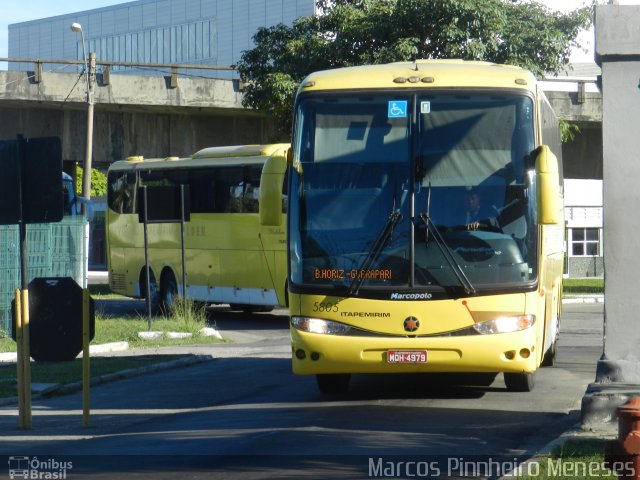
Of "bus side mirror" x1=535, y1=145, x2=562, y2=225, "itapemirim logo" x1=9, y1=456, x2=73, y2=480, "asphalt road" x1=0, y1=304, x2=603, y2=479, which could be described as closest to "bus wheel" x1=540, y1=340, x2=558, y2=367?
"asphalt road" x1=0, y1=304, x2=603, y2=479

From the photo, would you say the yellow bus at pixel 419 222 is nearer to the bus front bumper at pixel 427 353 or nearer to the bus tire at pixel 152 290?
the bus front bumper at pixel 427 353

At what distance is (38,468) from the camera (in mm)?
9234

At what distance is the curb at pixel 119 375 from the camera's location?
14602 millimetres

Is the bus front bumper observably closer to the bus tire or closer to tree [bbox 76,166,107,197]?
the bus tire

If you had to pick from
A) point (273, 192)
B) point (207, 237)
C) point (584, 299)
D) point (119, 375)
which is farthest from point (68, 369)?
point (584, 299)

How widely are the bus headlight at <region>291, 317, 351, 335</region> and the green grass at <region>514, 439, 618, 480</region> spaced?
3.66 m

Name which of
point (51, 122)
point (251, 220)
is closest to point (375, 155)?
point (251, 220)

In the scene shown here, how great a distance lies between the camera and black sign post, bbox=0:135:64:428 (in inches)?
465

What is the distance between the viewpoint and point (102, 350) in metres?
20.5

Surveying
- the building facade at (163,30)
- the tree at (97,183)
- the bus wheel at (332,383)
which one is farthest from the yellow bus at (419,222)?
the building facade at (163,30)

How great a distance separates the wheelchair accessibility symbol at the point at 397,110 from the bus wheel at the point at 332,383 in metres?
2.98

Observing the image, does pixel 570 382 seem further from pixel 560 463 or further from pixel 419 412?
pixel 560 463

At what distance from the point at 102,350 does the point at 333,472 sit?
1230cm

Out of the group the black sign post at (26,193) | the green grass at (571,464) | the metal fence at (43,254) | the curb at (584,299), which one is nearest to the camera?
the green grass at (571,464)
